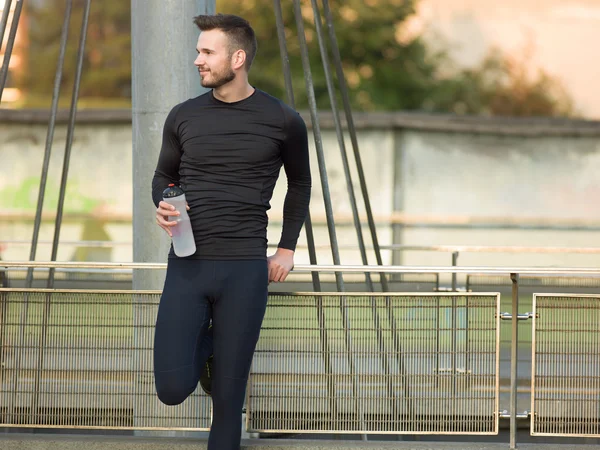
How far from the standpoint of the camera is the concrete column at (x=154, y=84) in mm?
5570

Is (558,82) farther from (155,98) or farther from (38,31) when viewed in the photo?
(155,98)

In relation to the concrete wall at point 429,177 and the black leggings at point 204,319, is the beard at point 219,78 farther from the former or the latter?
the concrete wall at point 429,177

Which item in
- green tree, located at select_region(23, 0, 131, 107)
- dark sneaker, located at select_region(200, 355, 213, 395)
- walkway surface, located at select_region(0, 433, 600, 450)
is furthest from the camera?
green tree, located at select_region(23, 0, 131, 107)

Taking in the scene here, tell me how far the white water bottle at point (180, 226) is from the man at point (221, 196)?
6 centimetres

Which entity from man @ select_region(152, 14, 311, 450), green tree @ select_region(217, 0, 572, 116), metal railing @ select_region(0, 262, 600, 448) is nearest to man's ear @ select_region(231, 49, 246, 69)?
man @ select_region(152, 14, 311, 450)

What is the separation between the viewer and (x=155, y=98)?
18.5 ft

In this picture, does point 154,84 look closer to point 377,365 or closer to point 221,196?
point 221,196

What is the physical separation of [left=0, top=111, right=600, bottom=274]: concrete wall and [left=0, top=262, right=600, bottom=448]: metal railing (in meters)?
11.5

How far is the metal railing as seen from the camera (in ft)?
16.7

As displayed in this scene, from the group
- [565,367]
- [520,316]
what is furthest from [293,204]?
[565,367]

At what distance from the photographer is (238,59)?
4062 millimetres

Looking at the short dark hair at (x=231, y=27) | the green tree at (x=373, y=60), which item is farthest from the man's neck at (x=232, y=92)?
the green tree at (x=373, y=60)

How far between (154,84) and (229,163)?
1.65 meters

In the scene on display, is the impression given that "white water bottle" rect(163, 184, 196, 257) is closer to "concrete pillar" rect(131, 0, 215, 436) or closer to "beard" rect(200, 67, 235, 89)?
"beard" rect(200, 67, 235, 89)
